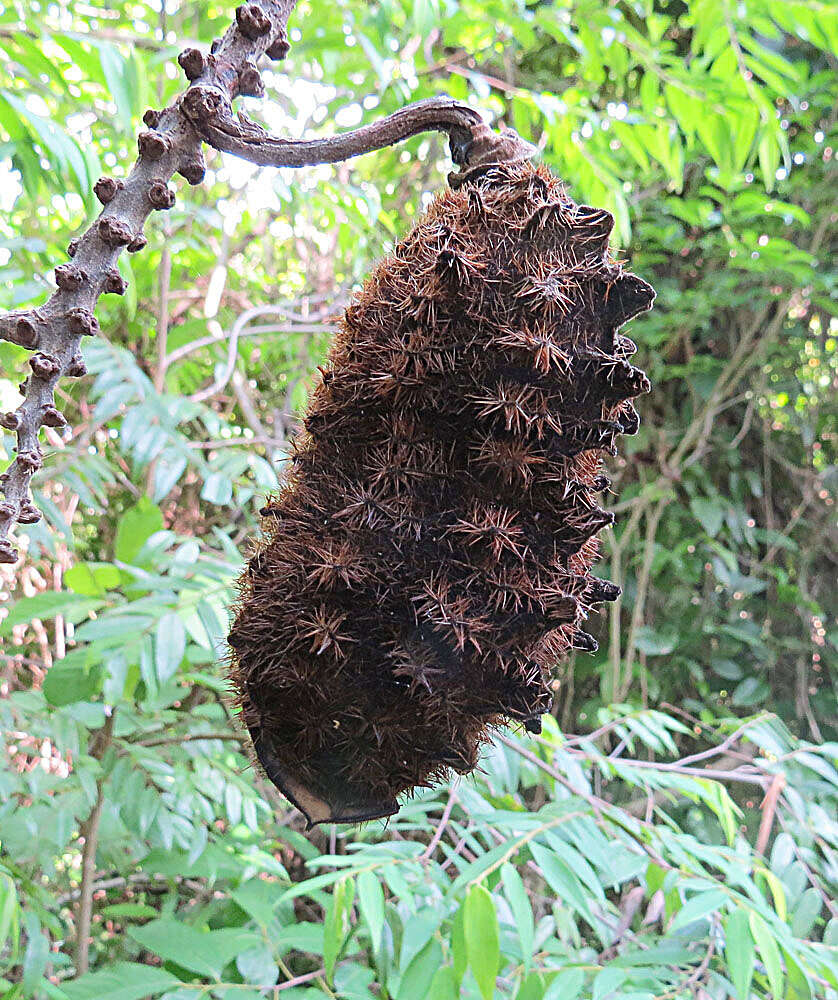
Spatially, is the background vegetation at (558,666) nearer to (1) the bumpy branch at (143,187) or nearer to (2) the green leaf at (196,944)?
(2) the green leaf at (196,944)

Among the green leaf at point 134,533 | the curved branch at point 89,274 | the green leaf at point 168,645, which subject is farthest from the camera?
the green leaf at point 134,533

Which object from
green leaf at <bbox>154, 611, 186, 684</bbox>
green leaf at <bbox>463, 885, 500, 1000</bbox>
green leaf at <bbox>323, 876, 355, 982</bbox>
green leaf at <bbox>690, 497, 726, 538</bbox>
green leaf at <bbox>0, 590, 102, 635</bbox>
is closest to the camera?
green leaf at <bbox>463, 885, 500, 1000</bbox>

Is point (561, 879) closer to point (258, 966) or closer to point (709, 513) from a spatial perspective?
point (258, 966)

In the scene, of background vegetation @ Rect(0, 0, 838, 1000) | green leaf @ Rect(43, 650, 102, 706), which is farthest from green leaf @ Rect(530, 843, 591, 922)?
green leaf @ Rect(43, 650, 102, 706)

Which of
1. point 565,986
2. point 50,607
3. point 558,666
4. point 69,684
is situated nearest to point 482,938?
point 565,986

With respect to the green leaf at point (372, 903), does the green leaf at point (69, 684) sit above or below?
above

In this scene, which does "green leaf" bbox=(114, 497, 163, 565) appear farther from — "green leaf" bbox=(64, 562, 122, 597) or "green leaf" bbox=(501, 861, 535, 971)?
"green leaf" bbox=(501, 861, 535, 971)

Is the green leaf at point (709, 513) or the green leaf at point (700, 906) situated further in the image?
the green leaf at point (709, 513)

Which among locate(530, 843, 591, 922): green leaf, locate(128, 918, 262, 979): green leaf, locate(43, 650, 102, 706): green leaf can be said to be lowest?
locate(128, 918, 262, 979): green leaf

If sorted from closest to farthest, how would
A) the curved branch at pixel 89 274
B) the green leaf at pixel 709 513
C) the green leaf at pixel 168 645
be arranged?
the curved branch at pixel 89 274 < the green leaf at pixel 168 645 < the green leaf at pixel 709 513

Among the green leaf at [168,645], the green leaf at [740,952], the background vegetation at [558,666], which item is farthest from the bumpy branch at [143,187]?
the green leaf at [740,952]
